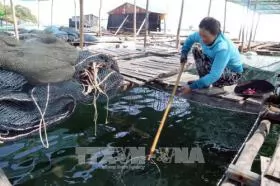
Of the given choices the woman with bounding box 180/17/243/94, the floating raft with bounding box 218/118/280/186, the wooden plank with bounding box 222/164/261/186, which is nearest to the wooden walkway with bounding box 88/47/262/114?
the woman with bounding box 180/17/243/94

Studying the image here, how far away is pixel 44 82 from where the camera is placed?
12.7 ft

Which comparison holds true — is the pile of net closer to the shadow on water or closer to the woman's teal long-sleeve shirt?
the shadow on water

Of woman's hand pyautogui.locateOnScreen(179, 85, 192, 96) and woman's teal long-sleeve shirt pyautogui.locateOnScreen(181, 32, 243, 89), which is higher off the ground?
woman's teal long-sleeve shirt pyautogui.locateOnScreen(181, 32, 243, 89)

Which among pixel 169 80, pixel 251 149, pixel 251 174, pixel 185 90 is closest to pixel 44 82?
pixel 185 90

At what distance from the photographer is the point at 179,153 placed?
588 cm

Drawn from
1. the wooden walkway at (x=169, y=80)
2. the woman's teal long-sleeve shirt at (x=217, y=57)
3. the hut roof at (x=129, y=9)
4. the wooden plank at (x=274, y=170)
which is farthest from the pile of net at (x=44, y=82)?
the hut roof at (x=129, y=9)

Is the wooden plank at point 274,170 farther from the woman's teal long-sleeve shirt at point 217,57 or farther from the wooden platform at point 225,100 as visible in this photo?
the woman's teal long-sleeve shirt at point 217,57

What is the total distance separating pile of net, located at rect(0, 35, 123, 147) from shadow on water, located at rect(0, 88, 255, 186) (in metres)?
1.28

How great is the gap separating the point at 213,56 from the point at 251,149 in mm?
1933

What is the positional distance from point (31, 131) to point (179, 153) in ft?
10.7

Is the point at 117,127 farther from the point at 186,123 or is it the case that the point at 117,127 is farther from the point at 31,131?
the point at 31,131

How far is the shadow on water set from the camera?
4.85m

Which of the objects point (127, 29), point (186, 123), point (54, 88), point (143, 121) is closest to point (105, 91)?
point (54, 88)

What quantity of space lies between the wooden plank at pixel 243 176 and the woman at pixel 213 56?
208 cm
